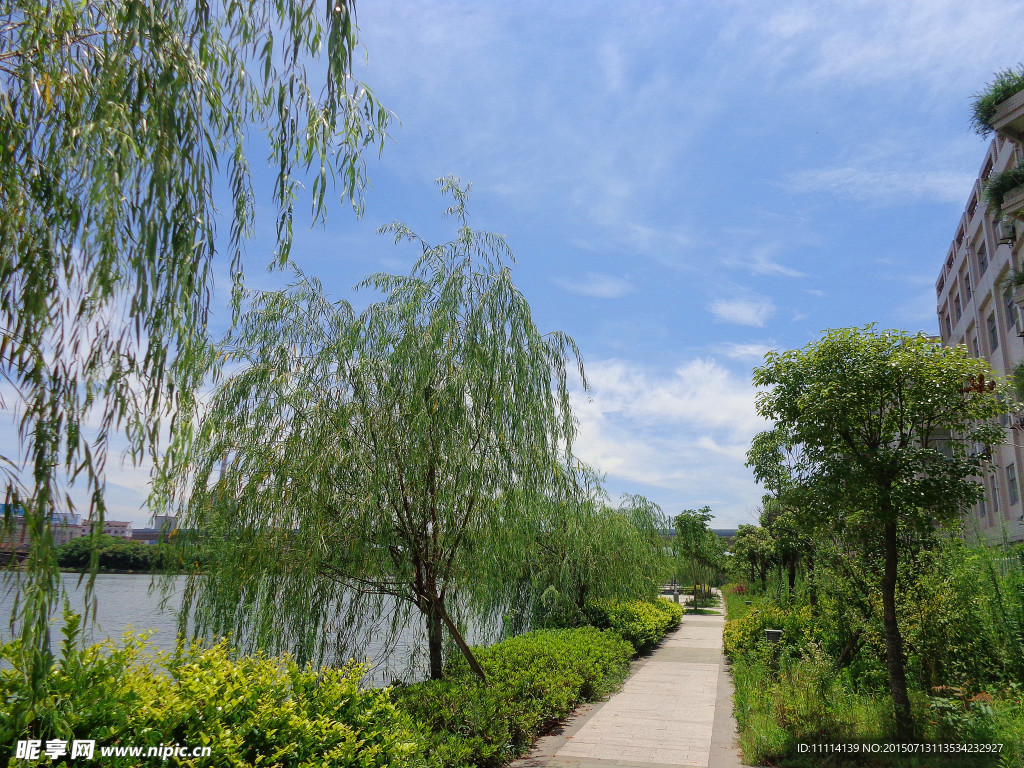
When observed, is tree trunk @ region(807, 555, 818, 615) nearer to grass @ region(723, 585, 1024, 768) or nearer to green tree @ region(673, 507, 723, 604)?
grass @ region(723, 585, 1024, 768)

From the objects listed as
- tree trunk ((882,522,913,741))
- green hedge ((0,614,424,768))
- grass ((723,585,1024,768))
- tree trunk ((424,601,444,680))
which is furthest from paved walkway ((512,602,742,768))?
green hedge ((0,614,424,768))

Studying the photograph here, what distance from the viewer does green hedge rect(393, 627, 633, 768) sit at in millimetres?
6930

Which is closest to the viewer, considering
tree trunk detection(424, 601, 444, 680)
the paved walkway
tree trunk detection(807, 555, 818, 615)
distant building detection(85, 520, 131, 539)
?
distant building detection(85, 520, 131, 539)

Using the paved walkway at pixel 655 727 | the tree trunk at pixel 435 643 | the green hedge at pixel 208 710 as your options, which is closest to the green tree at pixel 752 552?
the paved walkway at pixel 655 727

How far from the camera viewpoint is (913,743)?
281 inches

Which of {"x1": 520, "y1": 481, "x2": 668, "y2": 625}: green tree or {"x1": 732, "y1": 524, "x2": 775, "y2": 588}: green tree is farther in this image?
{"x1": 732, "y1": 524, "x2": 775, "y2": 588}: green tree

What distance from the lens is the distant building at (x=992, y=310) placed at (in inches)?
794

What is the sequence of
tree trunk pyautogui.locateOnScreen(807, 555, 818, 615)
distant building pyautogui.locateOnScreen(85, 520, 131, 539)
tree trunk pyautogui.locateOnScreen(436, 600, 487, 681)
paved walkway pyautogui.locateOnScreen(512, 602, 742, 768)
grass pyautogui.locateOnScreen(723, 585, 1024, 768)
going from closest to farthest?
distant building pyautogui.locateOnScreen(85, 520, 131, 539) < grass pyautogui.locateOnScreen(723, 585, 1024, 768) < paved walkway pyautogui.locateOnScreen(512, 602, 742, 768) < tree trunk pyautogui.locateOnScreen(436, 600, 487, 681) < tree trunk pyautogui.locateOnScreen(807, 555, 818, 615)

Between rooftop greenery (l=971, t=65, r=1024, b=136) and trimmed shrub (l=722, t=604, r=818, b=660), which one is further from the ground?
rooftop greenery (l=971, t=65, r=1024, b=136)

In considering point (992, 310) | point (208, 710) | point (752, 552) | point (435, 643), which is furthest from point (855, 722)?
point (752, 552)

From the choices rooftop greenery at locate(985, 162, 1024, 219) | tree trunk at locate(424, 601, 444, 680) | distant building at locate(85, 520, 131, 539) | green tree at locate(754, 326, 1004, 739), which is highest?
rooftop greenery at locate(985, 162, 1024, 219)

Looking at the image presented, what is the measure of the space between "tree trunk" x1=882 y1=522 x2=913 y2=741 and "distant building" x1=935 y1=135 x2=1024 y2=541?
1249 centimetres

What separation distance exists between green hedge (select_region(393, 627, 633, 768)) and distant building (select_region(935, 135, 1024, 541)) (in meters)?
13.1

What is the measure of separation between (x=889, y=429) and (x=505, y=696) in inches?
214
